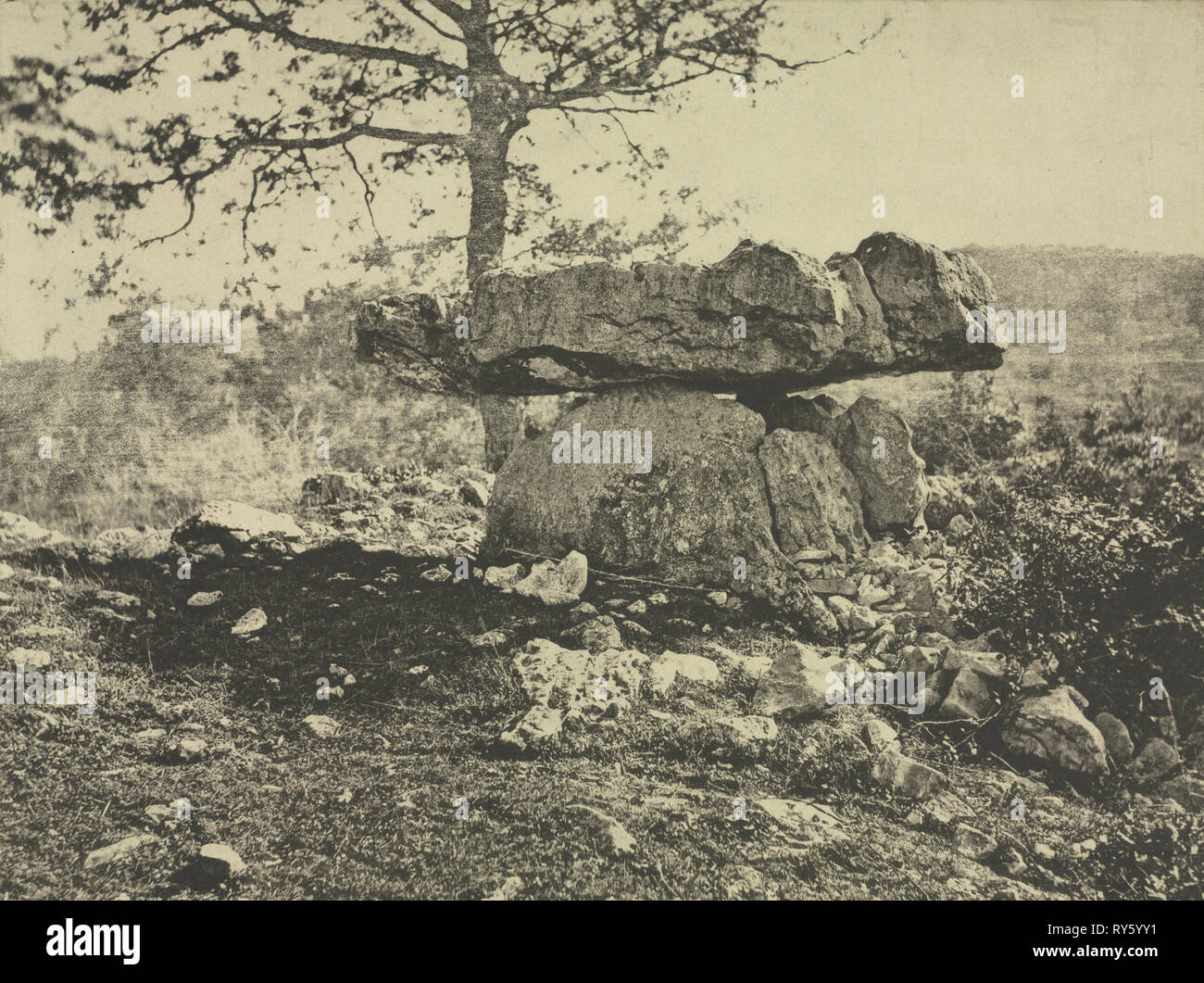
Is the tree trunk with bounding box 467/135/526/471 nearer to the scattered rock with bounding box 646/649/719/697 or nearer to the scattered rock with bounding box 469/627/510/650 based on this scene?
the scattered rock with bounding box 469/627/510/650

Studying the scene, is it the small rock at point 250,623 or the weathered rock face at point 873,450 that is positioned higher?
the weathered rock face at point 873,450

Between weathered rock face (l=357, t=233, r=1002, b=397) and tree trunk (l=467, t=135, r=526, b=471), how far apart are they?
1003 millimetres

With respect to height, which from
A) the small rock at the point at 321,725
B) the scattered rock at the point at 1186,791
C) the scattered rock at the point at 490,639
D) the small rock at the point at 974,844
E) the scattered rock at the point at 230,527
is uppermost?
the scattered rock at the point at 230,527

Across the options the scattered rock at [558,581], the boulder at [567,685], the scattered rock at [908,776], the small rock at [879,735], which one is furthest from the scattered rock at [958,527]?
the scattered rock at [558,581]

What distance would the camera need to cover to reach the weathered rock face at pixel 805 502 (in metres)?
6.69

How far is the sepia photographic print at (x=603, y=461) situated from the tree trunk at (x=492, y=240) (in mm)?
33

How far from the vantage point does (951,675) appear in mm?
5766

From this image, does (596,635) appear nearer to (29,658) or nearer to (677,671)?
(677,671)

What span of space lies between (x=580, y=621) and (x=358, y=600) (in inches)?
63.1

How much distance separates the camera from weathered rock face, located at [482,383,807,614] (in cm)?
654

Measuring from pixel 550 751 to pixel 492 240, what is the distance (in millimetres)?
4519

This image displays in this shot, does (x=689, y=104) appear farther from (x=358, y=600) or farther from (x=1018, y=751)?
(x=1018, y=751)

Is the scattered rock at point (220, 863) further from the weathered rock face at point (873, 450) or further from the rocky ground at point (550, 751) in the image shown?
the weathered rock face at point (873, 450)

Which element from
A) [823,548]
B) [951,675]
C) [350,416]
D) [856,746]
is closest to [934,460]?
[823,548]
